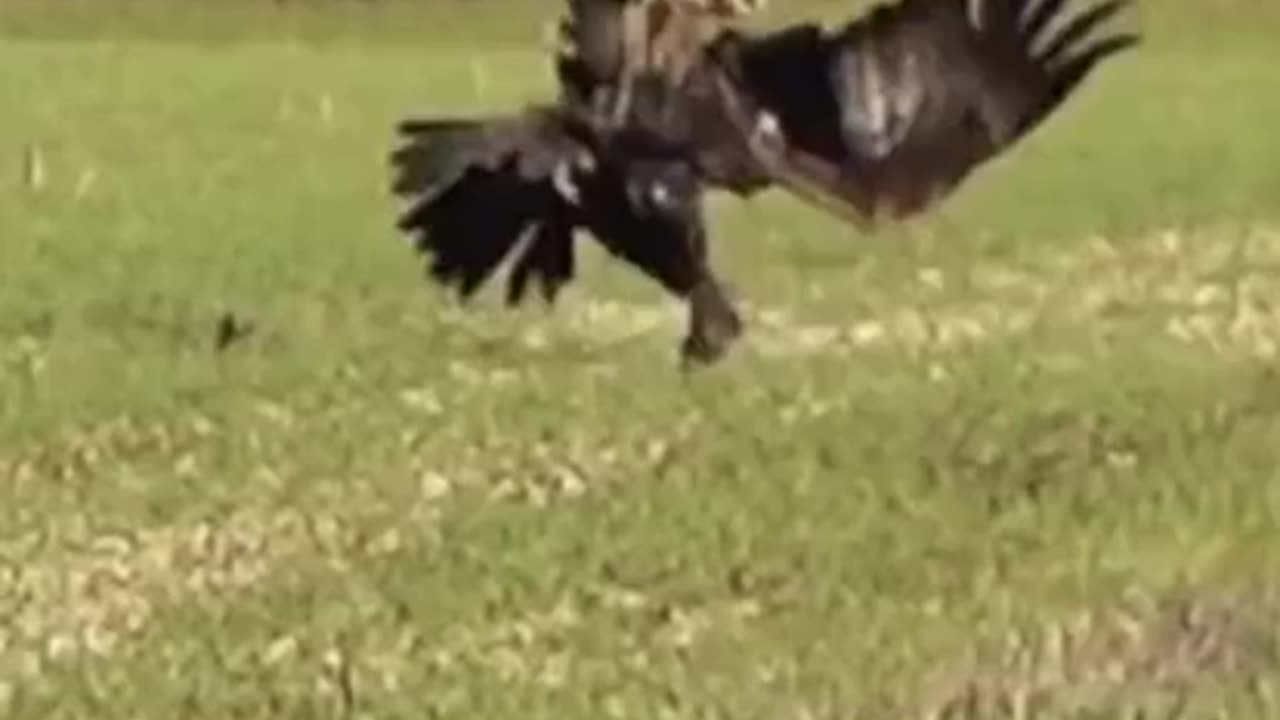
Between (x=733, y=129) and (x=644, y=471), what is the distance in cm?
474

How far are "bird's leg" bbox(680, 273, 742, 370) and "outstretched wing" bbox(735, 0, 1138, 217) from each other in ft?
2.21

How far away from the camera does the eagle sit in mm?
9594

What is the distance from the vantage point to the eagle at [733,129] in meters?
9.59

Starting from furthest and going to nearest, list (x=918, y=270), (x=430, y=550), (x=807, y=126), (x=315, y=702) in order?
1. (x=918, y=270)
2. (x=430, y=550)
3. (x=315, y=702)
4. (x=807, y=126)

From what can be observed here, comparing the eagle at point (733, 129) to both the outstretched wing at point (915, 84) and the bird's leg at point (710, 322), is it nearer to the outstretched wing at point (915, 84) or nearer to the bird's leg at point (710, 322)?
the outstretched wing at point (915, 84)

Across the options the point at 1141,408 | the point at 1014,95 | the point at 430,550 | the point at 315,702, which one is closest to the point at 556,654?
the point at 315,702

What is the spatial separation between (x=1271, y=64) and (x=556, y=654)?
Answer: 27.4m

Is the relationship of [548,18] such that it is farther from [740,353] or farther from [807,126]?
[807,126]

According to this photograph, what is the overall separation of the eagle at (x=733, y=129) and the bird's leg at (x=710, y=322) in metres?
0.49

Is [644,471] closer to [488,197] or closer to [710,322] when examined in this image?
[710,322]

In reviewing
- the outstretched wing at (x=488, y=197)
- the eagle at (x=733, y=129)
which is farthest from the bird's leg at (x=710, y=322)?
the outstretched wing at (x=488, y=197)

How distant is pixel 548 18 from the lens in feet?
130

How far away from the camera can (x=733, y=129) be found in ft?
31.6

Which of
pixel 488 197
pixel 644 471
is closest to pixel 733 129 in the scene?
pixel 488 197
